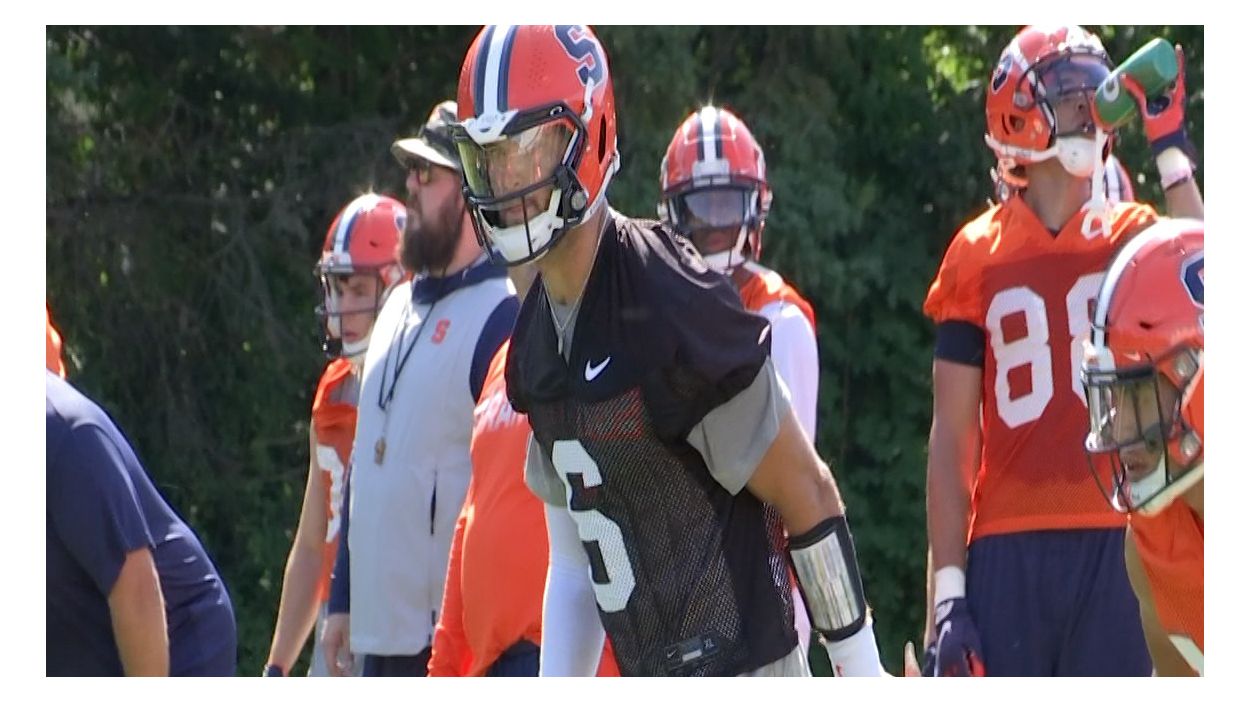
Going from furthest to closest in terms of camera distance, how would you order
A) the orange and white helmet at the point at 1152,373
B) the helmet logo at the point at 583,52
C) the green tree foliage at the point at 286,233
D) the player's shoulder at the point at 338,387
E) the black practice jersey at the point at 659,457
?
the green tree foliage at the point at 286,233 < the player's shoulder at the point at 338,387 < the helmet logo at the point at 583,52 < the orange and white helmet at the point at 1152,373 < the black practice jersey at the point at 659,457

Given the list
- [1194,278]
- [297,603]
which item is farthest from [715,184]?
[1194,278]

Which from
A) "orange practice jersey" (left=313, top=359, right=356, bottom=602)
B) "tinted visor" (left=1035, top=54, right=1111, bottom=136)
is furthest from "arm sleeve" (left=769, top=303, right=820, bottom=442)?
"orange practice jersey" (left=313, top=359, right=356, bottom=602)

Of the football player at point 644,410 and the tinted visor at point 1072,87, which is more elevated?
the tinted visor at point 1072,87

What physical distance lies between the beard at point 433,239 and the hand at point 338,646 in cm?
99

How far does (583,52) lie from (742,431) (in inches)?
30.2

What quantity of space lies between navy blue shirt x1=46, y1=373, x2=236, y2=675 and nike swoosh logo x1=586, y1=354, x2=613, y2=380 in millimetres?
945

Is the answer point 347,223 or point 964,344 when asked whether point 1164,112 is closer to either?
point 964,344

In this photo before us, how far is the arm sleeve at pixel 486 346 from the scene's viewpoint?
4.61 meters

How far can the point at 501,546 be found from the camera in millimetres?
4117

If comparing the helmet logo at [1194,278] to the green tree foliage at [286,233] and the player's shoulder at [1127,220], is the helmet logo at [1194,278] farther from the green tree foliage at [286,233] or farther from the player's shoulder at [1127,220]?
the green tree foliage at [286,233]

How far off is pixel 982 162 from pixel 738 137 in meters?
6.97

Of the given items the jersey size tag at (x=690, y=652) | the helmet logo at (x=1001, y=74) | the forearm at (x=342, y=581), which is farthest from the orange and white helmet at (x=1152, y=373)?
the forearm at (x=342, y=581)

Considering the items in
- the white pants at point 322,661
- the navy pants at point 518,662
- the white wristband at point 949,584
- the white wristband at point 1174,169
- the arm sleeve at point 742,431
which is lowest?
the white pants at point 322,661

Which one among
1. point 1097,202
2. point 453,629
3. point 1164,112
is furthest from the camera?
point 1097,202
